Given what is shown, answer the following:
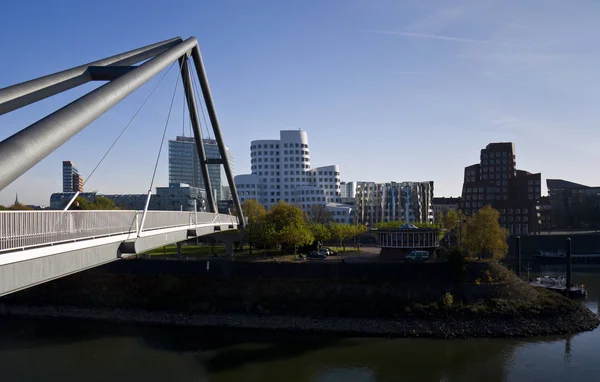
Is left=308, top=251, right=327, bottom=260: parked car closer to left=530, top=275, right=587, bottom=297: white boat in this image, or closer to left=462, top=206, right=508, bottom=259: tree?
left=462, top=206, right=508, bottom=259: tree

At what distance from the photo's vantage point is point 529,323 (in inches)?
943

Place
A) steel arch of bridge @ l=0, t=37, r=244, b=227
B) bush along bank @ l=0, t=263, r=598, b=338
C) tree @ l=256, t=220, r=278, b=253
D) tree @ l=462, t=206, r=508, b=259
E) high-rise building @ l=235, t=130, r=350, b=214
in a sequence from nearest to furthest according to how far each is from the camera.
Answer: steel arch of bridge @ l=0, t=37, r=244, b=227
bush along bank @ l=0, t=263, r=598, b=338
tree @ l=256, t=220, r=278, b=253
tree @ l=462, t=206, r=508, b=259
high-rise building @ l=235, t=130, r=350, b=214

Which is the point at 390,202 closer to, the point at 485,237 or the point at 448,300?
the point at 485,237

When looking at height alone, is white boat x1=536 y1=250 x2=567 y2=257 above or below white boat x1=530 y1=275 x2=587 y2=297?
below

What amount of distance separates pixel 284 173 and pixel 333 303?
53738 mm

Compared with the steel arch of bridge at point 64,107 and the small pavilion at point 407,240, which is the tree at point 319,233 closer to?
the small pavilion at point 407,240

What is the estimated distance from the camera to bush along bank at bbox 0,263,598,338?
24.2 meters

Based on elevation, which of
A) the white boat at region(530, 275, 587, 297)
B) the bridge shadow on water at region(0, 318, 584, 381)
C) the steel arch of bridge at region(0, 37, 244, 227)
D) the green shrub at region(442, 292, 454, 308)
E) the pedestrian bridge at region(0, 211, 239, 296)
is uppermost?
the steel arch of bridge at region(0, 37, 244, 227)

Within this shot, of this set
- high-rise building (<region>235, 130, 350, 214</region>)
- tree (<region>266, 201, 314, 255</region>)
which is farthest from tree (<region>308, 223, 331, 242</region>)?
high-rise building (<region>235, 130, 350, 214</region>)

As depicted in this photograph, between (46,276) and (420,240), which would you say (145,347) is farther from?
(420,240)

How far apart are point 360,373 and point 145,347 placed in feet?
34.4

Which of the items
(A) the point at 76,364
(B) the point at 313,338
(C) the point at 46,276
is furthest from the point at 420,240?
(C) the point at 46,276

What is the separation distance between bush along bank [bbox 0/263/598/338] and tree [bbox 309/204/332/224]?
34.4 metres

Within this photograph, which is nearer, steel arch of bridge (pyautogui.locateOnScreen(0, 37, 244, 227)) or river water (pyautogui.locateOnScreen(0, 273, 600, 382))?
steel arch of bridge (pyautogui.locateOnScreen(0, 37, 244, 227))
